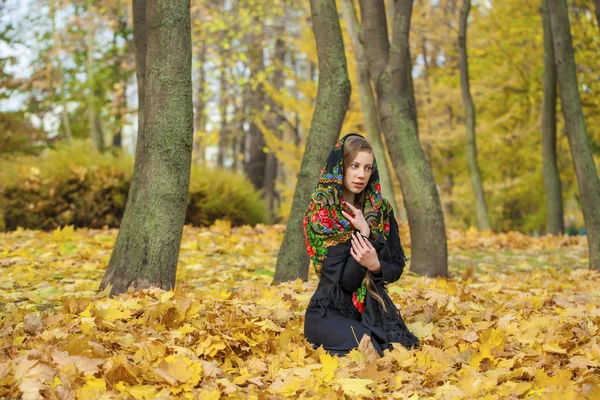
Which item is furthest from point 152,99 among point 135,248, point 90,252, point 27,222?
point 27,222

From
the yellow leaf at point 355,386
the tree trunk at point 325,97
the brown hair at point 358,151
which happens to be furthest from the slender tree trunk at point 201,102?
the yellow leaf at point 355,386

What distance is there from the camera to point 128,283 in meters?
4.91

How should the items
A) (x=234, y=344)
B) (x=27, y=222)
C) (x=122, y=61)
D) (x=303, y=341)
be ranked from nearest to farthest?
(x=234, y=344)
(x=303, y=341)
(x=27, y=222)
(x=122, y=61)

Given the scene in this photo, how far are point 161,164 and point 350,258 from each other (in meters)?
1.85

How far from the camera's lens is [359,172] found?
156 inches

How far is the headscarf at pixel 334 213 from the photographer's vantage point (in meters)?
3.97

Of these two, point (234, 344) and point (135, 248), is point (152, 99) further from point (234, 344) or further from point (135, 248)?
point (234, 344)

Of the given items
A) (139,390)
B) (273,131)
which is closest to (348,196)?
(139,390)

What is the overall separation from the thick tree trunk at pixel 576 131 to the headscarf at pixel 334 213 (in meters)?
4.64

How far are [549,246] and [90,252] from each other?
7.68m

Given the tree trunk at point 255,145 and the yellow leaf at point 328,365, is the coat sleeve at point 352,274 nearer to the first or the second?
the yellow leaf at point 328,365

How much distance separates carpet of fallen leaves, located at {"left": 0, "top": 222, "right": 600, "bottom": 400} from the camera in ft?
10.1

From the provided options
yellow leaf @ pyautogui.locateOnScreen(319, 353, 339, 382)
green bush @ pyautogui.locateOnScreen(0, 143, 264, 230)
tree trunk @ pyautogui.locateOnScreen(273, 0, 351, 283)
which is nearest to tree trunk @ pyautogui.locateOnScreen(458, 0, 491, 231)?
green bush @ pyautogui.locateOnScreen(0, 143, 264, 230)

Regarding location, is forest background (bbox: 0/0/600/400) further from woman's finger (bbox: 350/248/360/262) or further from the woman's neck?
the woman's neck
